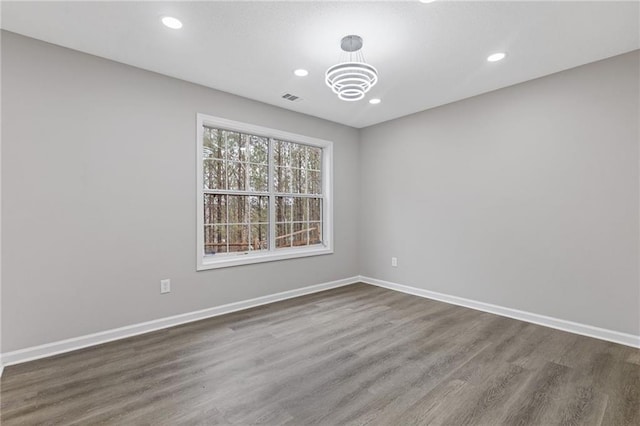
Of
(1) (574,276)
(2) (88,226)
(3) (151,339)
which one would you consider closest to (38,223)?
(2) (88,226)

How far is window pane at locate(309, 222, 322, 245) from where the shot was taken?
4898 millimetres

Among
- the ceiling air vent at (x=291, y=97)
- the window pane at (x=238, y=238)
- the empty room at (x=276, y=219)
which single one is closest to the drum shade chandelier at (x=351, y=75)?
the empty room at (x=276, y=219)

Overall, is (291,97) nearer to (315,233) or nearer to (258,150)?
(258,150)

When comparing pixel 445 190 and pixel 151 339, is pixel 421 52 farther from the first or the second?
pixel 151 339

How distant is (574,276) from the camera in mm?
3098

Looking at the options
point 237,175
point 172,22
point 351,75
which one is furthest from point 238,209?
point 351,75

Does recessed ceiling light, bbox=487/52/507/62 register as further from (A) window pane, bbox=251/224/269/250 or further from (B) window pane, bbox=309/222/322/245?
(A) window pane, bbox=251/224/269/250

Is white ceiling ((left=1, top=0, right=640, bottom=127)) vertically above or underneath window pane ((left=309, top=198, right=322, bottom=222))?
above

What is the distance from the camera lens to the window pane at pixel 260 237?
4.16 metres

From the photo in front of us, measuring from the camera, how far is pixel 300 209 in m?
4.74

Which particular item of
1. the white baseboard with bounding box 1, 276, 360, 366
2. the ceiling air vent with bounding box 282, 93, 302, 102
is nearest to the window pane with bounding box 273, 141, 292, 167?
the ceiling air vent with bounding box 282, 93, 302, 102

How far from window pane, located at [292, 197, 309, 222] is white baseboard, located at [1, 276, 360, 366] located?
42.8 inches

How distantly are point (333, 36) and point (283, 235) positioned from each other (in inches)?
109

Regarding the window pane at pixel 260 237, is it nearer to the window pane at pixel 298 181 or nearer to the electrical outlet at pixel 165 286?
the window pane at pixel 298 181
